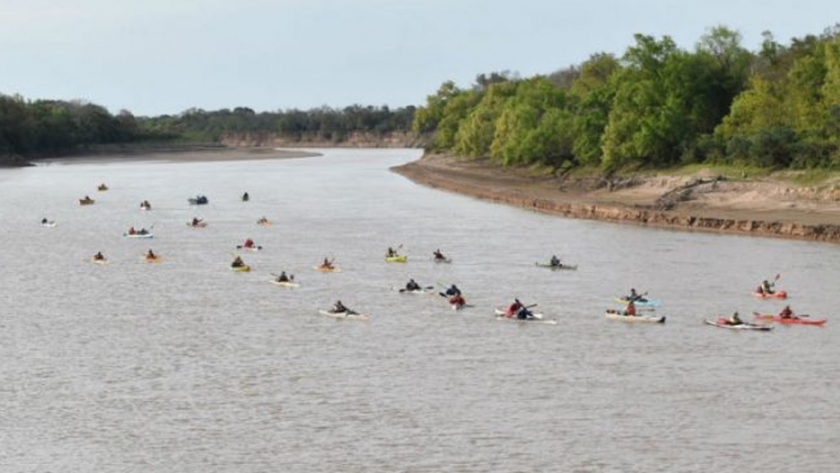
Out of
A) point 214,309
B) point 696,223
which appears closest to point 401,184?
point 696,223

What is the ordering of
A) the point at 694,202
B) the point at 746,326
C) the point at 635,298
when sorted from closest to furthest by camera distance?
1. the point at 746,326
2. the point at 635,298
3. the point at 694,202

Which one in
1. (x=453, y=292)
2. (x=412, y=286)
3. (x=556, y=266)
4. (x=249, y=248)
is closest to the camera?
(x=453, y=292)

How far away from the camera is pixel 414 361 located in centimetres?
4741

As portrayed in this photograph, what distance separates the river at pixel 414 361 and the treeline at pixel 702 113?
16261mm

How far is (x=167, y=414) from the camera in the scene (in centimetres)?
4009

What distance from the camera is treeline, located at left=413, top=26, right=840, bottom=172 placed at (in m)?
97.7

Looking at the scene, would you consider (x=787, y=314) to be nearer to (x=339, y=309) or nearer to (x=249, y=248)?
(x=339, y=309)

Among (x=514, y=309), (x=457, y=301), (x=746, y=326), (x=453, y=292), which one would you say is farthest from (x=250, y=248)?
(x=746, y=326)

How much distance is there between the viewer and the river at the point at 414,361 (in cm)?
3644

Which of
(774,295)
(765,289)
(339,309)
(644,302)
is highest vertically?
(765,289)

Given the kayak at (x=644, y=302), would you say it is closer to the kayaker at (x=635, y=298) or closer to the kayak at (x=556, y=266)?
the kayaker at (x=635, y=298)

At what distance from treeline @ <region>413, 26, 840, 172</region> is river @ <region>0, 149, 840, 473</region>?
16.3m

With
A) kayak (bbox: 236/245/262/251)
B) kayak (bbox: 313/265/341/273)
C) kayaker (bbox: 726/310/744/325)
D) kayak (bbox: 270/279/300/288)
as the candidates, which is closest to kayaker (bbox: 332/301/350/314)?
kayak (bbox: 270/279/300/288)

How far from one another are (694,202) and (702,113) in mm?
21879
